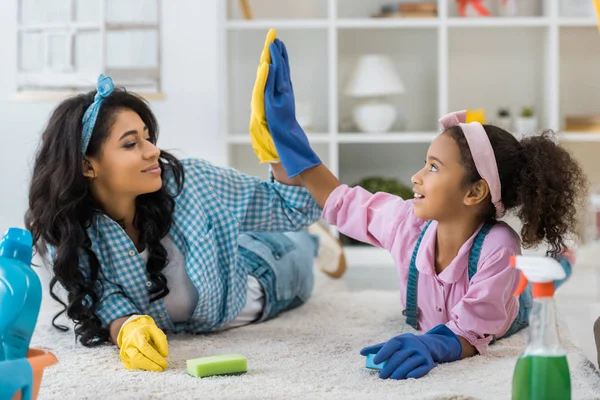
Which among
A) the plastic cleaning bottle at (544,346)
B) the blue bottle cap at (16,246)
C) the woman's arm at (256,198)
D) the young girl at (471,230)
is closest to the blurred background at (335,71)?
the woman's arm at (256,198)

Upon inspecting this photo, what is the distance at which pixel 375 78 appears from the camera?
331 centimetres

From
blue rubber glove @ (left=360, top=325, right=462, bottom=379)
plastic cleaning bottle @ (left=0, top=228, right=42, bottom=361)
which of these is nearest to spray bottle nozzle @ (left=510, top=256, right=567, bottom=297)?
blue rubber glove @ (left=360, top=325, right=462, bottom=379)

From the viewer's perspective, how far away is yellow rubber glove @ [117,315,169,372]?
150 centimetres

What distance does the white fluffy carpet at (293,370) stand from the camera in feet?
4.34

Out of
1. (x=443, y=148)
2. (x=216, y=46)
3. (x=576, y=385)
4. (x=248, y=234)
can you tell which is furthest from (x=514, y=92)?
(x=576, y=385)

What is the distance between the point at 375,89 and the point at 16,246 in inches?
90.7

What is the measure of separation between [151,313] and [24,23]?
1897 millimetres

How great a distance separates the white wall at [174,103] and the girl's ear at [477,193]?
70.5 inches

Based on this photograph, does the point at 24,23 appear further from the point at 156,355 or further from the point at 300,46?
the point at 156,355

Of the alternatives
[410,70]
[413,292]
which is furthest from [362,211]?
[410,70]

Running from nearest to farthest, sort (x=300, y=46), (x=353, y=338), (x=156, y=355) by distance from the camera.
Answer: (x=156, y=355) < (x=353, y=338) < (x=300, y=46)

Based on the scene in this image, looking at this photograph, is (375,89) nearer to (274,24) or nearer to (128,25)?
(274,24)

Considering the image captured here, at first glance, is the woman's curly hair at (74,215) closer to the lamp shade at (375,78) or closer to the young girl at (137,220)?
the young girl at (137,220)

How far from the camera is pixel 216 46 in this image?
3227 millimetres
